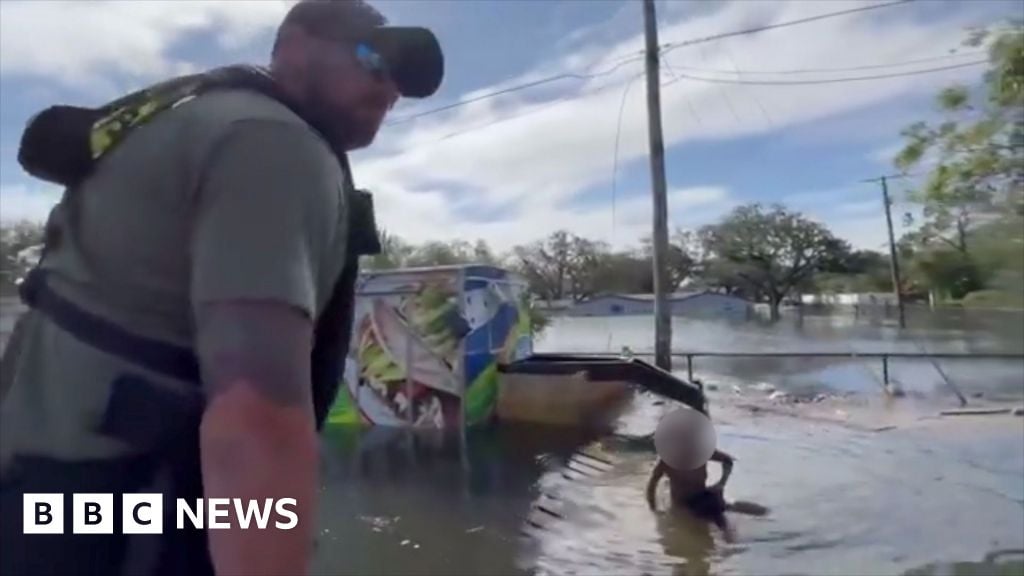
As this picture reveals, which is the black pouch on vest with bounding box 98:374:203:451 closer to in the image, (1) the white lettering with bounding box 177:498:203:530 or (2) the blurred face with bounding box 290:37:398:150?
(1) the white lettering with bounding box 177:498:203:530

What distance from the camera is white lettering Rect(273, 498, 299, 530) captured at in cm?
69

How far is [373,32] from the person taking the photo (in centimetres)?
84

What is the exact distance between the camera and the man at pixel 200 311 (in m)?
0.68

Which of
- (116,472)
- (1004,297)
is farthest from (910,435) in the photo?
(116,472)

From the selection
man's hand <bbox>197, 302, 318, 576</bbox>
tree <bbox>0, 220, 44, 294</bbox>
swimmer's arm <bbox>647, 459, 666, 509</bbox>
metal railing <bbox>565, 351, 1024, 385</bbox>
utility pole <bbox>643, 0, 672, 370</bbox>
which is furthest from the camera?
metal railing <bbox>565, 351, 1024, 385</bbox>

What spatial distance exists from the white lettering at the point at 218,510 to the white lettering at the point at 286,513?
0.04 m

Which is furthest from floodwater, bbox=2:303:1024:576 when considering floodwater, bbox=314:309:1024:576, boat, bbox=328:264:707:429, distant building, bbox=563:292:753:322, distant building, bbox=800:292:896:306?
distant building, bbox=800:292:896:306

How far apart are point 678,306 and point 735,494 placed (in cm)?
904

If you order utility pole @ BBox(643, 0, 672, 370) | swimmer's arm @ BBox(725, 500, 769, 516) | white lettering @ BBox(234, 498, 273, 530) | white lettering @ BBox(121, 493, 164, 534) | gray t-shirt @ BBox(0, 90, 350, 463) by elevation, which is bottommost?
swimmer's arm @ BBox(725, 500, 769, 516)

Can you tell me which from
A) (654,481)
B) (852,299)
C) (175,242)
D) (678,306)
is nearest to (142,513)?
(175,242)

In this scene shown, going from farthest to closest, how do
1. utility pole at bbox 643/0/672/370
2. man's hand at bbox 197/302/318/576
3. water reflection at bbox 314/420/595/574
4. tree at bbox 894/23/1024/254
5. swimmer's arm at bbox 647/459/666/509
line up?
utility pole at bbox 643/0/672/370, swimmer's arm at bbox 647/459/666/509, water reflection at bbox 314/420/595/574, tree at bbox 894/23/1024/254, man's hand at bbox 197/302/318/576

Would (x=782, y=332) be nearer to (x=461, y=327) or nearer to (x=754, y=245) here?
(x=754, y=245)

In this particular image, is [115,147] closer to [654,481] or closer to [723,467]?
[654,481]

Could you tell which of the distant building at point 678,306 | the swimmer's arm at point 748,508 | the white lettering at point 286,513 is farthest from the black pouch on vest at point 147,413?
the distant building at point 678,306
